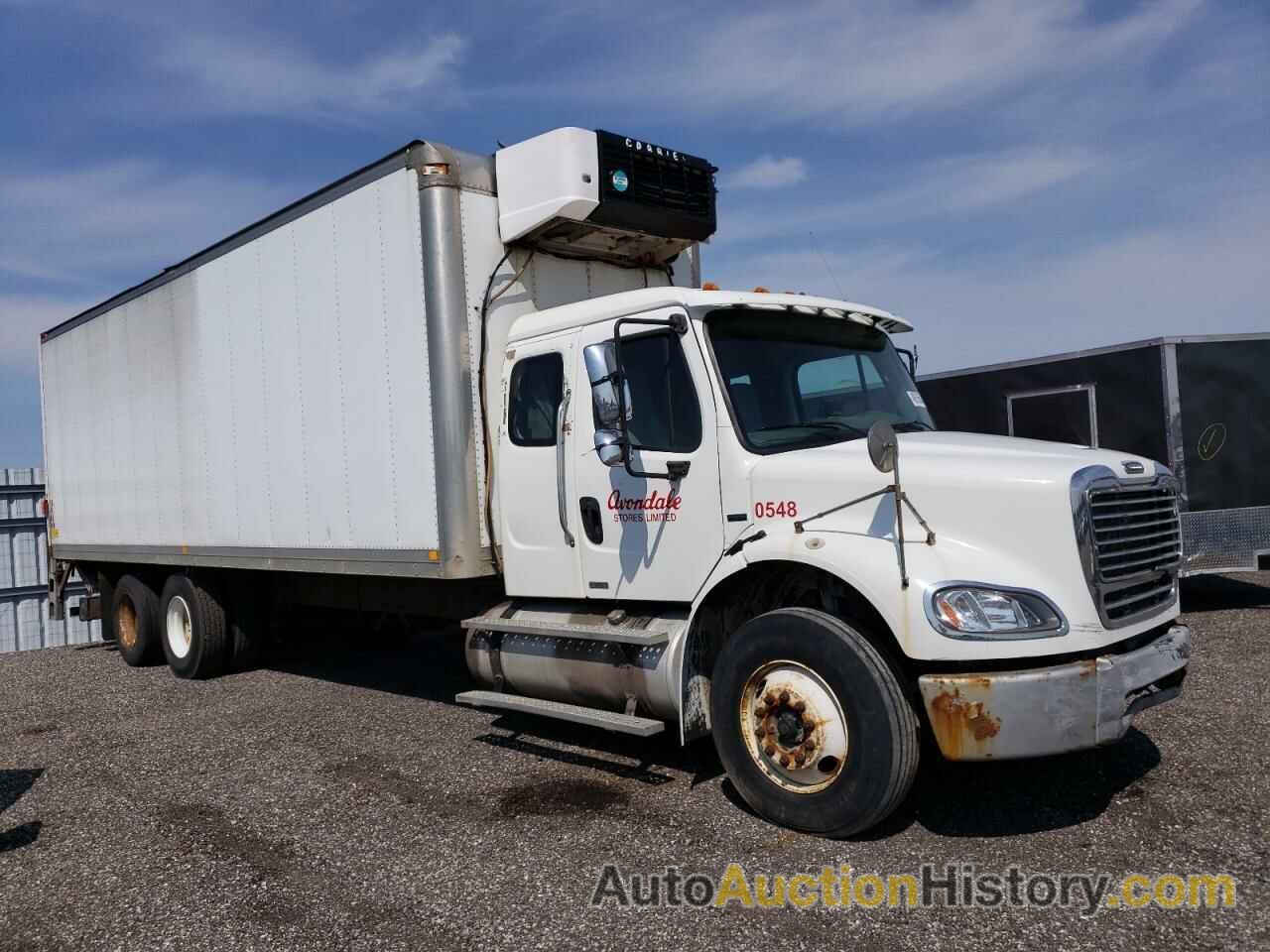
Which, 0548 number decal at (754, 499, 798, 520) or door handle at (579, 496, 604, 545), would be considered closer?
0548 number decal at (754, 499, 798, 520)

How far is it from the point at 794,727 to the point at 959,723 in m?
0.77

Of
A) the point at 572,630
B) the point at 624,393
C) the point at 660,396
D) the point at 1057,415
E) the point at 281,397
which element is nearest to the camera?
the point at 624,393

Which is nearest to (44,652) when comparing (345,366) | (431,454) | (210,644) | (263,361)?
(210,644)

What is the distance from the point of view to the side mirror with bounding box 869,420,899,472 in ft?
13.7

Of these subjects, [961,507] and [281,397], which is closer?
[961,507]

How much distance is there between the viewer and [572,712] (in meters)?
5.55

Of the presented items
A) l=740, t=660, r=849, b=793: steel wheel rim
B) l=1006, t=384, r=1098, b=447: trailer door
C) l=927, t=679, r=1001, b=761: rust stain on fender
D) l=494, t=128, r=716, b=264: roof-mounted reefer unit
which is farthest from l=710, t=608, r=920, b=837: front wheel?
l=1006, t=384, r=1098, b=447: trailer door

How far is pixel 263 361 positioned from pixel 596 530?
349 centimetres

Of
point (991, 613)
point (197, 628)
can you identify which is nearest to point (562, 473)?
point (991, 613)

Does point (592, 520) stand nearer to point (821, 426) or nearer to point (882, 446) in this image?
point (821, 426)

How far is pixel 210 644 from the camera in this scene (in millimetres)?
9148

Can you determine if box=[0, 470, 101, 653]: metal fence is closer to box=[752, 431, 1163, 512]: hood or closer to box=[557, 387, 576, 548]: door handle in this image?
box=[557, 387, 576, 548]: door handle

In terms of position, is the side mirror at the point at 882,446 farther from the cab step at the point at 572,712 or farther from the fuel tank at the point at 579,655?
the cab step at the point at 572,712

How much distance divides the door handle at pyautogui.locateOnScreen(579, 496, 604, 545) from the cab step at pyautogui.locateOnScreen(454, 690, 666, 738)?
945mm
